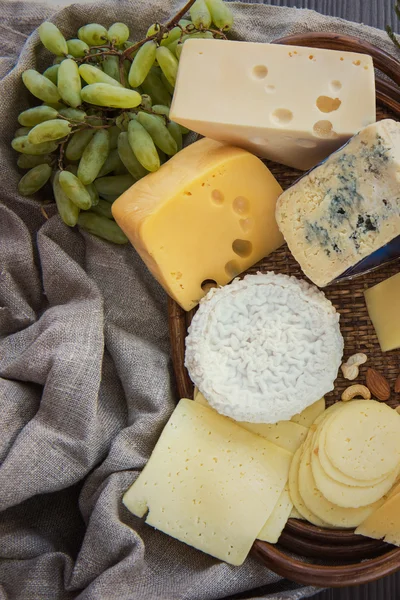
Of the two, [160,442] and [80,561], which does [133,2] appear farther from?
[80,561]

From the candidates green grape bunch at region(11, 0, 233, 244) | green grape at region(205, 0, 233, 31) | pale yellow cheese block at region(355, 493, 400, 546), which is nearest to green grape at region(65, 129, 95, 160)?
green grape bunch at region(11, 0, 233, 244)

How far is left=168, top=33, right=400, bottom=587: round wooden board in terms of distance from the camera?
1.12 m

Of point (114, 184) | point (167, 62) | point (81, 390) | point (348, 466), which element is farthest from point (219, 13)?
point (348, 466)

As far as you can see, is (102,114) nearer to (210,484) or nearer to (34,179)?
(34,179)

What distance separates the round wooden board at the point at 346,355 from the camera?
1121mm

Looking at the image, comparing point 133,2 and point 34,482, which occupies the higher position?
point 133,2

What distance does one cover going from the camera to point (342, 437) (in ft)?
3.79

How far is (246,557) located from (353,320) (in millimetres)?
480

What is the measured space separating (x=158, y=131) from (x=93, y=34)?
23 centimetres

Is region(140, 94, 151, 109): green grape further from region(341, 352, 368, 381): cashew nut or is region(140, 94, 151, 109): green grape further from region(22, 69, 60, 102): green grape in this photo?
region(341, 352, 368, 381): cashew nut

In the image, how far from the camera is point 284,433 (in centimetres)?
122

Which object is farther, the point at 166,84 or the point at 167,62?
the point at 166,84

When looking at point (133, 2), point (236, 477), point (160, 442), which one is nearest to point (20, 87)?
point (133, 2)

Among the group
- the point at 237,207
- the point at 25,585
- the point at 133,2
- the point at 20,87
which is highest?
the point at 133,2
